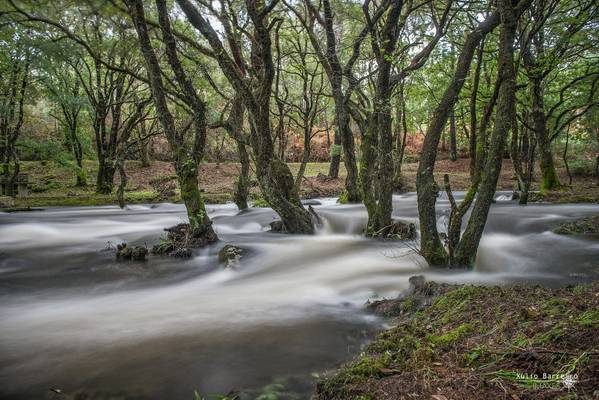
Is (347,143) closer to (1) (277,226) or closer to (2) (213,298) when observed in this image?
(1) (277,226)

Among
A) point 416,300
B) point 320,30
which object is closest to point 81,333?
point 416,300

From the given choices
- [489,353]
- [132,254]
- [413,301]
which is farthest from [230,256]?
[489,353]

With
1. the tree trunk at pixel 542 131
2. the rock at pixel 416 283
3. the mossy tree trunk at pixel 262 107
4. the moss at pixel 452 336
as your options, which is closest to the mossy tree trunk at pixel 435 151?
the rock at pixel 416 283

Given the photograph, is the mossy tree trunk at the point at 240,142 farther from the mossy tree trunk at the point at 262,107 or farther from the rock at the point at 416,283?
the rock at the point at 416,283

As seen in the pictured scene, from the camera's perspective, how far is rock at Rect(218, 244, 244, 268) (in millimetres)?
7625

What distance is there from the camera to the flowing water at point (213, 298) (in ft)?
11.5

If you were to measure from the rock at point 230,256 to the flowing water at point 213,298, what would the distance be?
16 centimetres

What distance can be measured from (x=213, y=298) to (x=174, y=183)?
1472 cm

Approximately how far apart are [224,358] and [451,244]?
12.2 ft

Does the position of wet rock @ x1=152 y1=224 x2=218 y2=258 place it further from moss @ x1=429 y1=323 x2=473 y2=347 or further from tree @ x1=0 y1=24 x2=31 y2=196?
tree @ x1=0 y1=24 x2=31 y2=196

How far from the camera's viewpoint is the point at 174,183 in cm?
1944

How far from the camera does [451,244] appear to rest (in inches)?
222

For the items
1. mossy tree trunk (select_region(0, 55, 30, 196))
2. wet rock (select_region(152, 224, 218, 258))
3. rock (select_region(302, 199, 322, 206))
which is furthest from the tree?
rock (select_region(302, 199, 322, 206))

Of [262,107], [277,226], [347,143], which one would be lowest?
[277,226]
